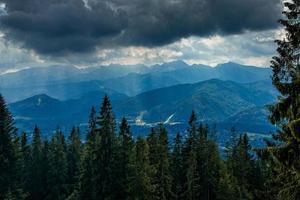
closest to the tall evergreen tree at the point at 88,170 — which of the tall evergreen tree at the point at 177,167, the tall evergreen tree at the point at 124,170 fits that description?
the tall evergreen tree at the point at 124,170

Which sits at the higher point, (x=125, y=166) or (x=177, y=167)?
(x=125, y=166)

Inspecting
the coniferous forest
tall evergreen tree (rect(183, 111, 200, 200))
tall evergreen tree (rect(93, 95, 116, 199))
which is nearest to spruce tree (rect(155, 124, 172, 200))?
the coniferous forest

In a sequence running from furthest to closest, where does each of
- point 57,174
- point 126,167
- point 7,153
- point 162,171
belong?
point 57,174 < point 162,171 < point 7,153 < point 126,167

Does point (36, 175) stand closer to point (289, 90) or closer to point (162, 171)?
point (162, 171)

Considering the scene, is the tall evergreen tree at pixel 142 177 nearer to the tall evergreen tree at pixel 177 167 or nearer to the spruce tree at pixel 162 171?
the spruce tree at pixel 162 171

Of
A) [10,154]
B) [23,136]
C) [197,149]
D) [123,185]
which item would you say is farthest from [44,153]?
[123,185]

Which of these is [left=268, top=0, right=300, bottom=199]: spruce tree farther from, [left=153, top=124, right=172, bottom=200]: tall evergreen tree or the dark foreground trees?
[left=153, top=124, right=172, bottom=200]: tall evergreen tree

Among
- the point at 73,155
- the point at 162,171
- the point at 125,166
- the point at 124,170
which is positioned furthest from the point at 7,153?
the point at 73,155

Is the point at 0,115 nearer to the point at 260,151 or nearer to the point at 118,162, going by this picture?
the point at 118,162
